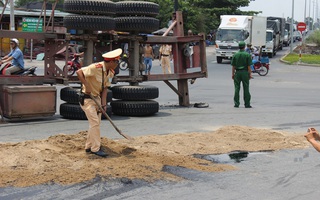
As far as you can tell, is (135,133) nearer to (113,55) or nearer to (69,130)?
(69,130)

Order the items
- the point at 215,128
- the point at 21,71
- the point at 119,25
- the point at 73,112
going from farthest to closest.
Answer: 1. the point at 119,25
2. the point at 21,71
3. the point at 73,112
4. the point at 215,128

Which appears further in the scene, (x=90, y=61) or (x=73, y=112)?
(x=90, y=61)

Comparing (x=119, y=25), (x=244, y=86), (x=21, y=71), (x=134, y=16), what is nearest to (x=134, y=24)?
(x=134, y=16)

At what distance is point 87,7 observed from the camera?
12688 mm

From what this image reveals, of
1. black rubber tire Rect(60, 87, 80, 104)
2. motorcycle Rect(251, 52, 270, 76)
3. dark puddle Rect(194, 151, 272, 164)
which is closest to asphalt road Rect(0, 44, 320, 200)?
dark puddle Rect(194, 151, 272, 164)

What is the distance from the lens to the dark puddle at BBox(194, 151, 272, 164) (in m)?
8.38

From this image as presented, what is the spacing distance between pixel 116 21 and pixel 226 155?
6.43 metres

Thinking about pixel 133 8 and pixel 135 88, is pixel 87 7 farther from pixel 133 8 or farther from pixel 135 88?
pixel 135 88

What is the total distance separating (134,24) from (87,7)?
5.29 feet

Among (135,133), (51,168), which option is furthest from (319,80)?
(51,168)

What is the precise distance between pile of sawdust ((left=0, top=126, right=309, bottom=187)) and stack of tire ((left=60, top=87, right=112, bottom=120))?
2909 mm

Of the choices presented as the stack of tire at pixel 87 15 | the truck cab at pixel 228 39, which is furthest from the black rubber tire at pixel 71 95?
the truck cab at pixel 228 39

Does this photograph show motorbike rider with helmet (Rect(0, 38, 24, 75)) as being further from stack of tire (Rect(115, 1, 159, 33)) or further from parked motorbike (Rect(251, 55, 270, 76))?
parked motorbike (Rect(251, 55, 270, 76))

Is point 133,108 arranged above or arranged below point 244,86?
below
